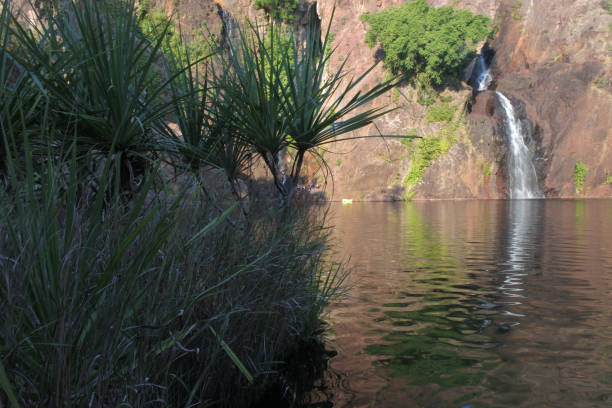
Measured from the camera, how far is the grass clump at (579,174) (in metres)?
39.2

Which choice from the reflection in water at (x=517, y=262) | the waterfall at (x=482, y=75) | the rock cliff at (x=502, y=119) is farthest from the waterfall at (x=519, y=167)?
the reflection in water at (x=517, y=262)

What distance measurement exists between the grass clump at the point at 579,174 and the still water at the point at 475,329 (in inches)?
1242

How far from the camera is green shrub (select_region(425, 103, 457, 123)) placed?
41.5m

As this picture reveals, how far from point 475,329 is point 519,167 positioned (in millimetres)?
37920

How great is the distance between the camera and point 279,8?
4047 cm

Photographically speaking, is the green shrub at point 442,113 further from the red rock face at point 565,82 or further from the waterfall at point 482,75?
the waterfall at point 482,75

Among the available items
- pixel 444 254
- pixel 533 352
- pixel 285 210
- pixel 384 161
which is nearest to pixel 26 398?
pixel 285 210

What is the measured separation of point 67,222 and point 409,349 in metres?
3.76

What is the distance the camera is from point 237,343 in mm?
3182

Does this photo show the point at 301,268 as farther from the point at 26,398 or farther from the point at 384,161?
the point at 384,161

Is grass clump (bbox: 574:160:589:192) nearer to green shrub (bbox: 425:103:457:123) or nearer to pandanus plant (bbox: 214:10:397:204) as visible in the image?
green shrub (bbox: 425:103:457:123)

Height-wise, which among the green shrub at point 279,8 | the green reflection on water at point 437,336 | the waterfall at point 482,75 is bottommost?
the green reflection on water at point 437,336

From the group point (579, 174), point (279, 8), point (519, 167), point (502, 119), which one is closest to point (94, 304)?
point (279, 8)

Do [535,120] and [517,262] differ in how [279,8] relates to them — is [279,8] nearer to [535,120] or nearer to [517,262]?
[535,120]
